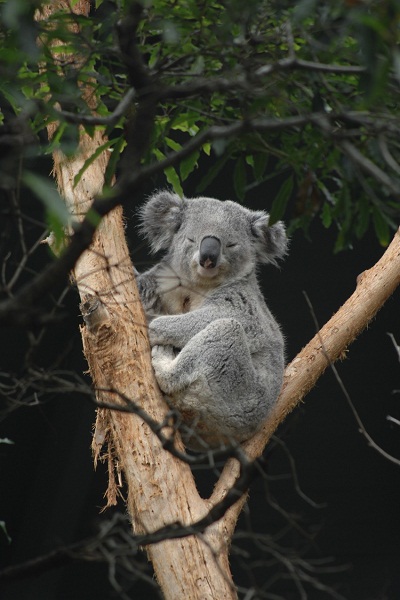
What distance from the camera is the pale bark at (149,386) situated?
118 inches

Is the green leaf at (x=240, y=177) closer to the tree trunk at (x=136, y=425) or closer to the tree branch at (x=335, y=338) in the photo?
the tree trunk at (x=136, y=425)

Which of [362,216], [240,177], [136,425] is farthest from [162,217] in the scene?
[362,216]

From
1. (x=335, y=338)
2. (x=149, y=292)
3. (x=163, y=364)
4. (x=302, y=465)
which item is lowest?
(x=302, y=465)

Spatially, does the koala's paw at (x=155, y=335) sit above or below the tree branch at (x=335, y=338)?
above

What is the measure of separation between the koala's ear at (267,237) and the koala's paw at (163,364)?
2.53 ft

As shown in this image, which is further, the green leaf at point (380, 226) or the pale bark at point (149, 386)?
the pale bark at point (149, 386)

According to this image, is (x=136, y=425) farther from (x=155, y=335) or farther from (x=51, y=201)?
(x=51, y=201)

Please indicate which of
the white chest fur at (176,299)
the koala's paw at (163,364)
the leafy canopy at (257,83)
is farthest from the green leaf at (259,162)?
the white chest fur at (176,299)

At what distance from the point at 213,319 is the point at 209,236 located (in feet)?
1.36

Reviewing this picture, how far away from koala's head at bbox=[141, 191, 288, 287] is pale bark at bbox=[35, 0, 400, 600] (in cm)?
57

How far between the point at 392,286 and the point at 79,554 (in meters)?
2.63

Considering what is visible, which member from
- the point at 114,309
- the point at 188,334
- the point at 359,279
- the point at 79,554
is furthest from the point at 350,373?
the point at 79,554

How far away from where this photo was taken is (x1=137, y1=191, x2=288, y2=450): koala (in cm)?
382

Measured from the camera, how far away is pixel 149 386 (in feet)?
11.3
